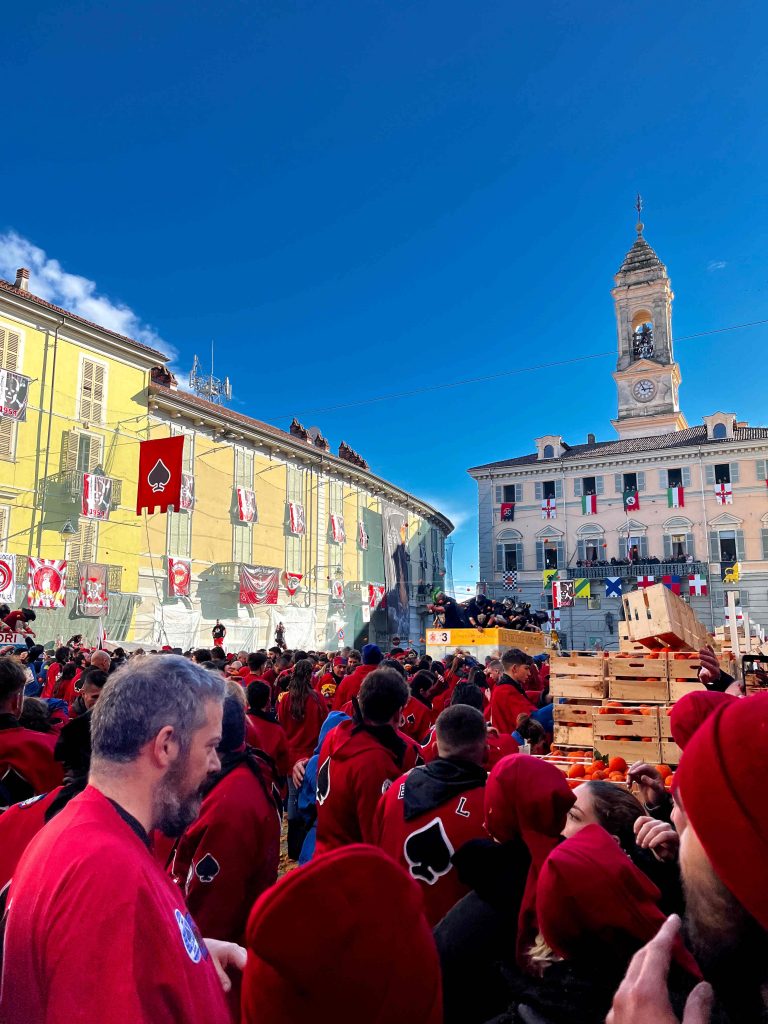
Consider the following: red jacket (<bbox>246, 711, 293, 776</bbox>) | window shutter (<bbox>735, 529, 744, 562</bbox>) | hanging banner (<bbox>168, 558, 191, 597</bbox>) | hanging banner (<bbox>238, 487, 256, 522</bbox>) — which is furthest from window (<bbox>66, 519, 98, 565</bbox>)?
window shutter (<bbox>735, 529, 744, 562</bbox>)

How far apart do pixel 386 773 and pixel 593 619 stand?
43.8 meters

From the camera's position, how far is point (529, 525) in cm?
5031

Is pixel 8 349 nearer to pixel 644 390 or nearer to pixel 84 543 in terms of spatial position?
pixel 84 543

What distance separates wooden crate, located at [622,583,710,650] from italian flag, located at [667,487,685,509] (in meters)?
40.1

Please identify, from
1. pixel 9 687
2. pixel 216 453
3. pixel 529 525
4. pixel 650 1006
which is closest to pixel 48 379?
pixel 216 453

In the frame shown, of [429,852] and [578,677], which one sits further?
[578,677]

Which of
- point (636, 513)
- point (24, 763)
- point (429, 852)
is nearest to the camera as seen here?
point (429, 852)

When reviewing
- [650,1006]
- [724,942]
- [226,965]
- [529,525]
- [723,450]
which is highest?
[723,450]

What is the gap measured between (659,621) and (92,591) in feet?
68.8

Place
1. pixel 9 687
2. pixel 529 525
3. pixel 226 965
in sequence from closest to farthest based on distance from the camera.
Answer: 1. pixel 226 965
2. pixel 9 687
3. pixel 529 525

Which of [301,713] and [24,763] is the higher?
[24,763]

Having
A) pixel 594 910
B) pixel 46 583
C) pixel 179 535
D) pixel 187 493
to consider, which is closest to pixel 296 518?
pixel 187 493

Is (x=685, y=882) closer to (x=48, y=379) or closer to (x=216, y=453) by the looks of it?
(x=48, y=379)

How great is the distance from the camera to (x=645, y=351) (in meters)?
56.6
